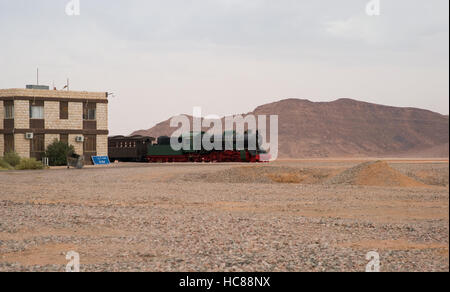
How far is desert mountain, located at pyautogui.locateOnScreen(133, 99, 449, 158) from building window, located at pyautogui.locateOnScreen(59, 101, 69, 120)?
5455 centimetres

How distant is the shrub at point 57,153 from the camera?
49344 millimetres

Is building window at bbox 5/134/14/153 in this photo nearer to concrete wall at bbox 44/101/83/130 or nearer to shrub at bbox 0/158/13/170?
concrete wall at bbox 44/101/83/130

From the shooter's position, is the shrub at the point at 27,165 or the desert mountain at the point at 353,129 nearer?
the shrub at the point at 27,165

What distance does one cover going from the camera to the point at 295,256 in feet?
27.6

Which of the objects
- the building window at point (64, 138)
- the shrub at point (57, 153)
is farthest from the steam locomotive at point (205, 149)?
the shrub at point (57, 153)

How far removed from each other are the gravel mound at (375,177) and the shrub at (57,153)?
32.3 meters

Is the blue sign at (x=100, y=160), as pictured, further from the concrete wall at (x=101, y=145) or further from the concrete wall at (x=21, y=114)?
the concrete wall at (x=21, y=114)

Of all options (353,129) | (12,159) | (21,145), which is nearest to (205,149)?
(12,159)

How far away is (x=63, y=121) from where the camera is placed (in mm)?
51625

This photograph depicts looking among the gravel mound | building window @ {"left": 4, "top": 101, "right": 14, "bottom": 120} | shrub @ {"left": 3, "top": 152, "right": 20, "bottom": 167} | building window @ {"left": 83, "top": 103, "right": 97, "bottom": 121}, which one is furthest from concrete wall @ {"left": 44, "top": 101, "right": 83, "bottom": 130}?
the gravel mound

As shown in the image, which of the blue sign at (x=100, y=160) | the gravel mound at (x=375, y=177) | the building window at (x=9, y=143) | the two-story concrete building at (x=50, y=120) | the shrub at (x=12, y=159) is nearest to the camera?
the gravel mound at (x=375, y=177)

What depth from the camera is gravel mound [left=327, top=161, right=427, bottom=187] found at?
24000mm
